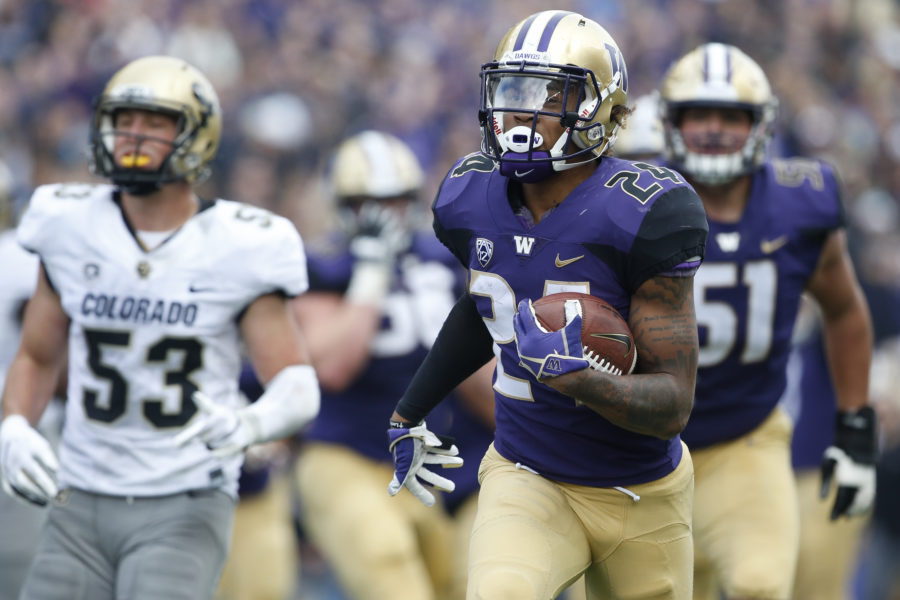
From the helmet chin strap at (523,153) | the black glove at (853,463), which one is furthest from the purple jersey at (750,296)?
the helmet chin strap at (523,153)

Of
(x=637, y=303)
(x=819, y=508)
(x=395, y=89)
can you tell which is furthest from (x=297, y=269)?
(x=395, y=89)

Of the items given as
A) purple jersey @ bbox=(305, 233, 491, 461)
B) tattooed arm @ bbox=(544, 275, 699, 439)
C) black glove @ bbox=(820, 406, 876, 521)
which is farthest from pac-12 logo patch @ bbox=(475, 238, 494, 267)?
purple jersey @ bbox=(305, 233, 491, 461)

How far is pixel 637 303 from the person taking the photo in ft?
10.2

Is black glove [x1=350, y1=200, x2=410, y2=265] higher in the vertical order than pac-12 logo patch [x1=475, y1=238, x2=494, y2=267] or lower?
lower

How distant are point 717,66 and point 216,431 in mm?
2231

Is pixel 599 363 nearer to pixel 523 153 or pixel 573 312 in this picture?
pixel 573 312

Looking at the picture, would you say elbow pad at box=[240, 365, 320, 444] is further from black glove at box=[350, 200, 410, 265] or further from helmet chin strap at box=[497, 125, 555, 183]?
black glove at box=[350, 200, 410, 265]

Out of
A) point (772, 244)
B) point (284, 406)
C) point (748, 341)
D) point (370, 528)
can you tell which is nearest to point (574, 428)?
point (284, 406)

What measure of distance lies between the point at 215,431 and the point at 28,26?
722 centimetres

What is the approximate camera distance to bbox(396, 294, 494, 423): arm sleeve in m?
3.47

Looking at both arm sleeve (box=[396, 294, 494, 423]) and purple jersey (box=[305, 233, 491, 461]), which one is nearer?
arm sleeve (box=[396, 294, 494, 423])

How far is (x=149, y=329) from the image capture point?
12.4 ft

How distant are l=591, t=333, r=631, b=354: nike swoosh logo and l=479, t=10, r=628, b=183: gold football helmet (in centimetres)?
46

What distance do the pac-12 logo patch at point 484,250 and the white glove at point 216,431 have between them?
2.57ft
